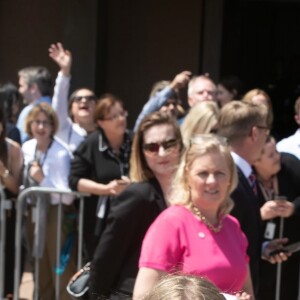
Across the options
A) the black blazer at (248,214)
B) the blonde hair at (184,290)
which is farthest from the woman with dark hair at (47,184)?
the blonde hair at (184,290)

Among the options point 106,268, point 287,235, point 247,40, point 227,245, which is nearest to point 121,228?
point 106,268

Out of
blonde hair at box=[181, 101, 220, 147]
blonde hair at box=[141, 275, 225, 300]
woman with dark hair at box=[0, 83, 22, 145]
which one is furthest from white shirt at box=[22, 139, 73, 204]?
blonde hair at box=[141, 275, 225, 300]

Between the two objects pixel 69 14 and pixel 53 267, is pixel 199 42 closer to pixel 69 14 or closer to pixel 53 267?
pixel 69 14

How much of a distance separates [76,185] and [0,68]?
186 inches

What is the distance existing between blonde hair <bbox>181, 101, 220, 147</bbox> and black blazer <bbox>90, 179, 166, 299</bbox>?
4.67ft

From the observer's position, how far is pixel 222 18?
1000 cm

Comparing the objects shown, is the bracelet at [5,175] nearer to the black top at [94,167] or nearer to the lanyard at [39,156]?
the lanyard at [39,156]

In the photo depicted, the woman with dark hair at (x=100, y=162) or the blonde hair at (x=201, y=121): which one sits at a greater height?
the blonde hair at (x=201, y=121)

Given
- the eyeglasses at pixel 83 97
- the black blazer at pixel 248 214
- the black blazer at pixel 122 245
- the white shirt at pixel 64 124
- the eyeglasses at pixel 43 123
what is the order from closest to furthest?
the black blazer at pixel 122 245, the black blazer at pixel 248 214, the eyeglasses at pixel 43 123, the white shirt at pixel 64 124, the eyeglasses at pixel 83 97

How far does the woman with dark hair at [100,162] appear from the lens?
5.92 m

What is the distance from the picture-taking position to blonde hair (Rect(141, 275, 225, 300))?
1.82 m

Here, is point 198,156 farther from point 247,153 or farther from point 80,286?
point 80,286

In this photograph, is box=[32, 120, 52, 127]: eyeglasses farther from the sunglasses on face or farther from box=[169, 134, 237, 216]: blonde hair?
box=[169, 134, 237, 216]: blonde hair

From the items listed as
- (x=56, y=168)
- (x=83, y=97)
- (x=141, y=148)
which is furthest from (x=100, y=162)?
(x=141, y=148)
